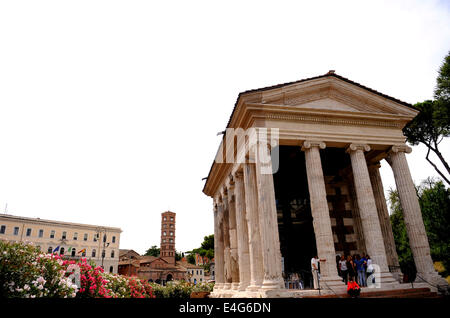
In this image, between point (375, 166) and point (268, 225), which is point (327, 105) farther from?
point (268, 225)

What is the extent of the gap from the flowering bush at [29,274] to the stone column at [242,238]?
372 inches

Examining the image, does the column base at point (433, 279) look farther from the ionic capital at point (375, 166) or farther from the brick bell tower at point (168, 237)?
the brick bell tower at point (168, 237)

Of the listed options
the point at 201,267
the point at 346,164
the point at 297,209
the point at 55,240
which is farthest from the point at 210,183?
the point at 201,267

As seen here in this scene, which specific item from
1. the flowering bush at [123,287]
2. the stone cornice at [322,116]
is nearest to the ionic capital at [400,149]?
the stone cornice at [322,116]

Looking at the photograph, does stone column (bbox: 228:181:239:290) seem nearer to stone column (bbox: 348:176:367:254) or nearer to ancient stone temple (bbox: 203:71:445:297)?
ancient stone temple (bbox: 203:71:445:297)

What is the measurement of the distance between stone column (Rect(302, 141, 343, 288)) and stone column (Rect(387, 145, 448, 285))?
173 inches

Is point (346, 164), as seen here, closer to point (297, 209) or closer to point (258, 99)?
point (297, 209)

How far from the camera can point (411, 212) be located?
13.9 meters

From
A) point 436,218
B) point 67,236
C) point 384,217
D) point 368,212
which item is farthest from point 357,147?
point 67,236

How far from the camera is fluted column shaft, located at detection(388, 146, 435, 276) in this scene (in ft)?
43.3

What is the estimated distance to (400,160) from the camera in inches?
583

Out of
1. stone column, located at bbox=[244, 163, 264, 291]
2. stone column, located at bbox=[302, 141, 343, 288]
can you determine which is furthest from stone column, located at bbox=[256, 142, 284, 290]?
stone column, located at bbox=[302, 141, 343, 288]

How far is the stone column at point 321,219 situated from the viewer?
11805mm

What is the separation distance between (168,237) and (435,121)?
75.3m
